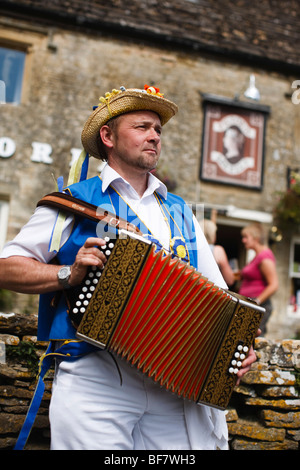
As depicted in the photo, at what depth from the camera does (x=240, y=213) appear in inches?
350

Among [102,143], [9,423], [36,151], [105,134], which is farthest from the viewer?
[36,151]

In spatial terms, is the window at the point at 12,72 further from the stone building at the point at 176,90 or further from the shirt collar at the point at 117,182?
the shirt collar at the point at 117,182

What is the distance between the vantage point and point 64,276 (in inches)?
78.8

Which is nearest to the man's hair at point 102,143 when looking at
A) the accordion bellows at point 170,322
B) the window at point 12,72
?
the accordion bellows at point 170,322

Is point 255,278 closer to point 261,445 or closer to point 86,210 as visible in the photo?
point 261,445

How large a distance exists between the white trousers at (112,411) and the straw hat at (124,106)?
1.11 metres

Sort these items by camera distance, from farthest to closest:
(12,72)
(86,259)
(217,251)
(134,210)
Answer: (12,72) < (217,251) < (134,210) < (86,259)

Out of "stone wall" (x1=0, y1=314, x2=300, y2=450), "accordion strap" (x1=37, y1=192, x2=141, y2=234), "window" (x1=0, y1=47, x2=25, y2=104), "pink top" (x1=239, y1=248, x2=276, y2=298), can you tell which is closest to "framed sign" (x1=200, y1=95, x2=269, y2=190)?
"window" (x1=0, y1=47, x2=25, y2=104)

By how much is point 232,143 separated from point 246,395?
6.17m

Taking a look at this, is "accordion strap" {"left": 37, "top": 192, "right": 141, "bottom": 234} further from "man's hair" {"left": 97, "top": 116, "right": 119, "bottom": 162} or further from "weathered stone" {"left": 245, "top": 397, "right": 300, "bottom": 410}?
"weathered stone" {"left": 245, "top": 397, "right": 300, "bottom": 410}

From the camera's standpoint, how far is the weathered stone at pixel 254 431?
354cm

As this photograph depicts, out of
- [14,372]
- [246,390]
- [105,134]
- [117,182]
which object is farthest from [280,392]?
[105,134]

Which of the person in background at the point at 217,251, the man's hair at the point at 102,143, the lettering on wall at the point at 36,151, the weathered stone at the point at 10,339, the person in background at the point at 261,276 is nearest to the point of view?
the man's hair at the point at 102,143

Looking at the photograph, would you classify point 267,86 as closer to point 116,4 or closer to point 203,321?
point 116,4
